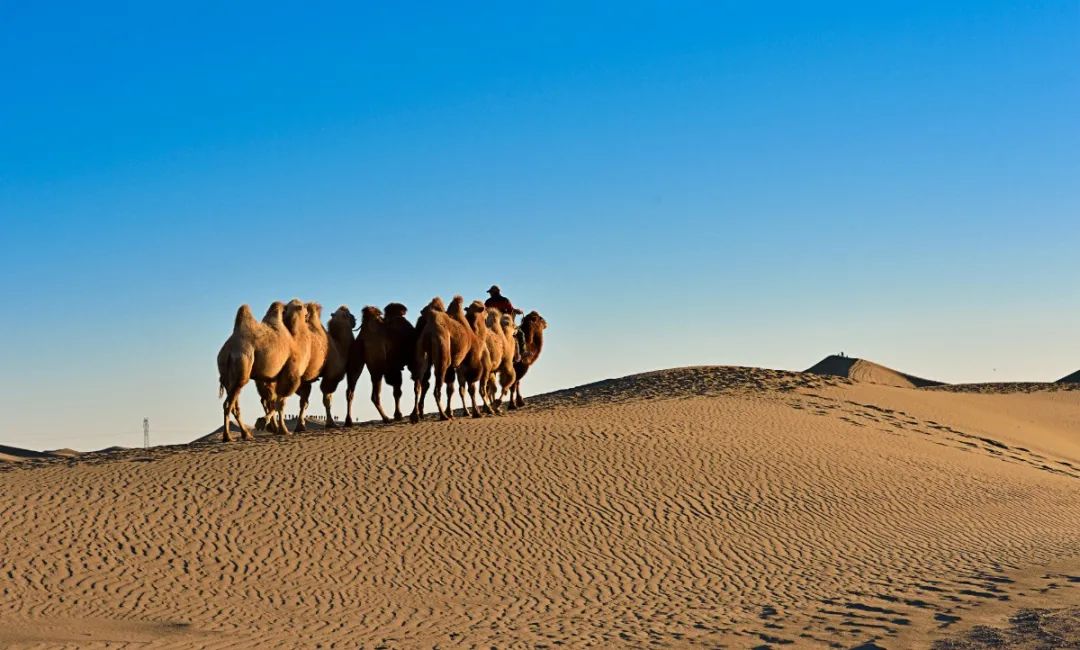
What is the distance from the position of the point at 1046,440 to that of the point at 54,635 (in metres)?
25.8

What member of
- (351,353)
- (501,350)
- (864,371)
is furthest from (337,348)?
(864,371)

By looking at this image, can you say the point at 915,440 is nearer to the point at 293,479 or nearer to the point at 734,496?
the point at 734,496

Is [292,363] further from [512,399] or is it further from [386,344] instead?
[512,399]

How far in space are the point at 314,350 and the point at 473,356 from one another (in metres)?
3.19

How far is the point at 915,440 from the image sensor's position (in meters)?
25.7

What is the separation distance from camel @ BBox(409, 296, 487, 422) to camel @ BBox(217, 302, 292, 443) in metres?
2.52

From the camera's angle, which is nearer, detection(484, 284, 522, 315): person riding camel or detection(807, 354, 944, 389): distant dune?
detection(484, 284, 522, 315): person riding camel

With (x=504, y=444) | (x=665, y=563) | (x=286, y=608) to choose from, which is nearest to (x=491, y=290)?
(x=504, y=444)

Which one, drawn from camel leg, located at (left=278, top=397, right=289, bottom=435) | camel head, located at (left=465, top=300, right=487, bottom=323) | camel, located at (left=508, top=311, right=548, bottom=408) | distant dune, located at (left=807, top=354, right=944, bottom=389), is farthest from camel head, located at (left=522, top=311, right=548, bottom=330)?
distant dune, located at (left=807, top=354, right=944, bottom=389)

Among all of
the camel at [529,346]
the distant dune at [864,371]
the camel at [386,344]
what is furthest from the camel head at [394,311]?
the distant dune at [864,371]

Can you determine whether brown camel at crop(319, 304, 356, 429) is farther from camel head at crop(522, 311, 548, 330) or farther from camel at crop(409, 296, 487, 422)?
camel head at crop(522, 311, 548, 330)

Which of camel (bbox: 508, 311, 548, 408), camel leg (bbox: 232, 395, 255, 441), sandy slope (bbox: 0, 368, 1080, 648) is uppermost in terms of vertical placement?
camel (bbox: 508, 311, 548, 408)

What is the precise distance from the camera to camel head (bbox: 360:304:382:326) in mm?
22188

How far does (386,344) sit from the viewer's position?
22141 millimetres
